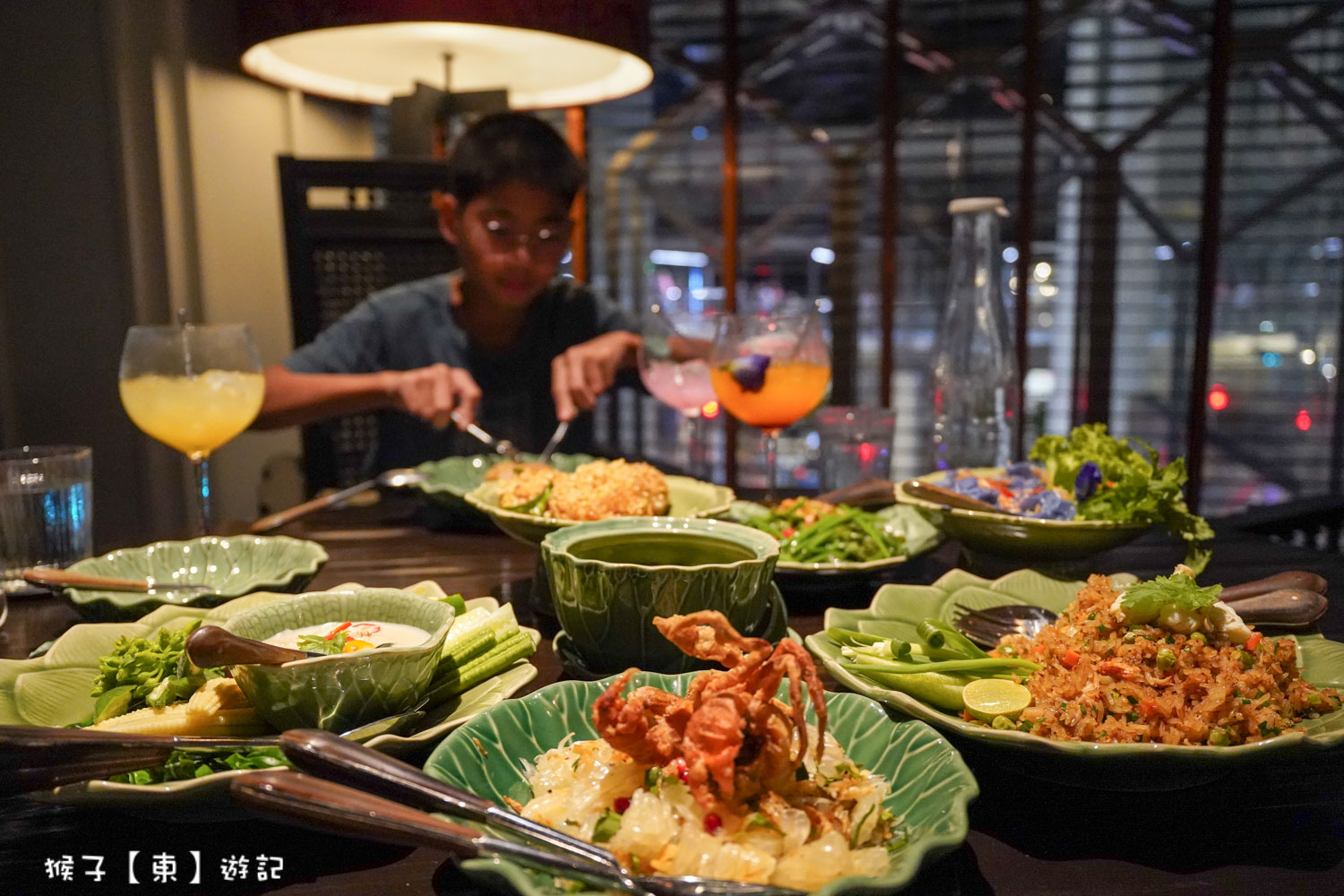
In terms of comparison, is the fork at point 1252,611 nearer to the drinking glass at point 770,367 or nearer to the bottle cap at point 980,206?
the drinking glass at point 770,367

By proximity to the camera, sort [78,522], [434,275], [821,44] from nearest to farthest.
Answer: [78,522] → [434,275] → [821,44]

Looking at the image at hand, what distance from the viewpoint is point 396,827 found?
1.98 ft

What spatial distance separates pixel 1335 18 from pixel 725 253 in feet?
11.3

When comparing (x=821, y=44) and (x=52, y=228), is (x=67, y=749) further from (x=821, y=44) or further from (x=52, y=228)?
(x=821, y=44)

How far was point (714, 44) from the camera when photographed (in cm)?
509

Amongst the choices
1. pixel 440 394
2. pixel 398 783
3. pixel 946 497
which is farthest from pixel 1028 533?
pixel 440 394

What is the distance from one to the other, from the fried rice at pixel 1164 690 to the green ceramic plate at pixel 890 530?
1.25 feet

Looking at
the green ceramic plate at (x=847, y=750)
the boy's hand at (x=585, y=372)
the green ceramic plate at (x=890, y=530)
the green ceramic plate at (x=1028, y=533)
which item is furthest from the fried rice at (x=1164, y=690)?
the boy's hand at (x=585, y=372)

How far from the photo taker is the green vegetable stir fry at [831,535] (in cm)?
145

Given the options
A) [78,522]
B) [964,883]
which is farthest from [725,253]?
[964,883]

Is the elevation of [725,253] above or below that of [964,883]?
above

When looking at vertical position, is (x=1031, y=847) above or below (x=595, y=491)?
below

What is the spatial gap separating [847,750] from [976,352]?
1650 millimetres

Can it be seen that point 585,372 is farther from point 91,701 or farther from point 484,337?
point 91,701
